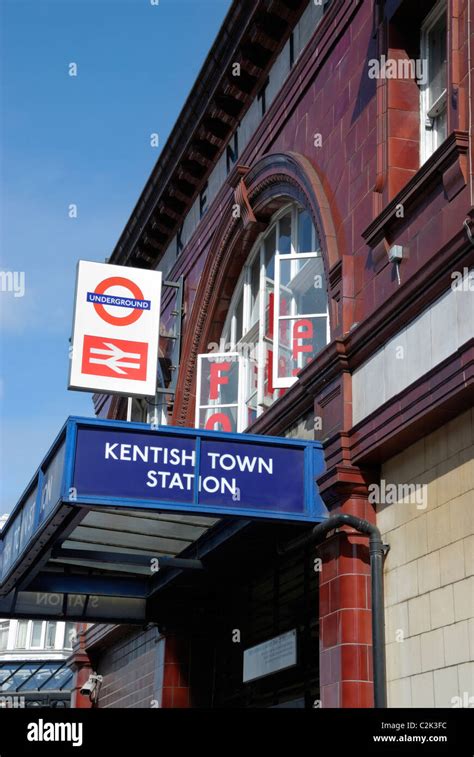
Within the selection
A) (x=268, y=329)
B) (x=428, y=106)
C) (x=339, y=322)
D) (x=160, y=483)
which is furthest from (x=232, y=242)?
(x=160, y=483)

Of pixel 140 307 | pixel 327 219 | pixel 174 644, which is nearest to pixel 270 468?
pixel 327 219

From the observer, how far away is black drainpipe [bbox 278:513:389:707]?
11.3 m

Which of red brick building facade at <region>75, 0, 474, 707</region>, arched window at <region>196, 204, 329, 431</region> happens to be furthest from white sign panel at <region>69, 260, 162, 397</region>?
red brick building facade at <region>75, 0, 474, 707</region>

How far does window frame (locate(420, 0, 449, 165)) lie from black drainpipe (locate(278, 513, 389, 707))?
4.26 metres

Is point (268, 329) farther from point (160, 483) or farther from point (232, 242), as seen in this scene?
point (160, 483)

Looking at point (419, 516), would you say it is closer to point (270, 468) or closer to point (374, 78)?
point (270, 468)

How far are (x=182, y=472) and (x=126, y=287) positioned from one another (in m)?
6.43

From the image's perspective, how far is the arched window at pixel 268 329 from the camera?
15.4m

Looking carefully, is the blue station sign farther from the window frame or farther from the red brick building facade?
the window frame

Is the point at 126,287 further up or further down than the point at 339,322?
further up

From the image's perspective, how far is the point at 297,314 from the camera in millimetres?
16344

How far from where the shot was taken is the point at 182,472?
40.4ft

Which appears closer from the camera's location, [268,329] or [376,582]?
A: [376,582]

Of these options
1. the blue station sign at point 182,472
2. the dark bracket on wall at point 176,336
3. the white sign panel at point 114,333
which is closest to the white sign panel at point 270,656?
the blue station sign at point 182,472
